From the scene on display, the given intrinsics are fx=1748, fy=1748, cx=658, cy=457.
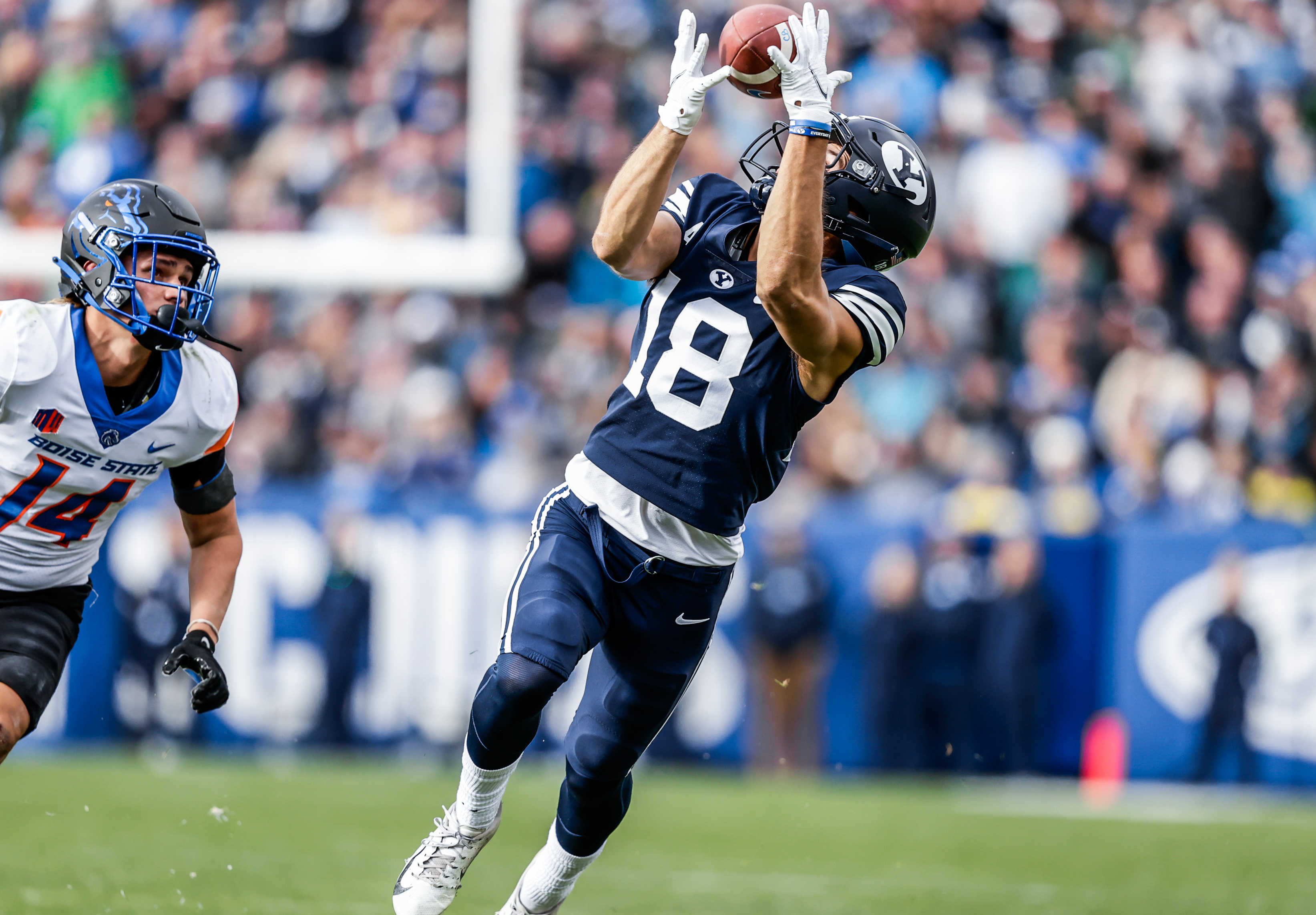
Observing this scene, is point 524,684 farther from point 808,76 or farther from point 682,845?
point 682,845

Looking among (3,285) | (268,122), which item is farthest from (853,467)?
(3,285)

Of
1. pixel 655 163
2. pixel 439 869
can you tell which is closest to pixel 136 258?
pixel 655 163

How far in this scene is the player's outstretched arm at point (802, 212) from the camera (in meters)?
4.41

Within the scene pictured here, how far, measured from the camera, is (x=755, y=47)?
470cm

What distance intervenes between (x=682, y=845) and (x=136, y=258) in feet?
16.5

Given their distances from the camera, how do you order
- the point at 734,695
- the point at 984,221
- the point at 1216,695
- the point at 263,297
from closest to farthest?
the point at 1216,695 < the point at 734,695 < the point at 984,221 < the point at 263,297

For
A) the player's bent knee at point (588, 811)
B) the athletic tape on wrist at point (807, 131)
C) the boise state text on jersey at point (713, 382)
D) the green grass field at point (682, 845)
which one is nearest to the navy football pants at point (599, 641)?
the player's bent knee at point (588, 811)

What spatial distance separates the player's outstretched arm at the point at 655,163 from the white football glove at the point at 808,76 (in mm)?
178

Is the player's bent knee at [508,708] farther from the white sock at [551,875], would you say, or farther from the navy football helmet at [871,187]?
the navy football helmet at [871,187]

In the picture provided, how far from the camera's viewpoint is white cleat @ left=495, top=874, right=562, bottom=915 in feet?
17.3

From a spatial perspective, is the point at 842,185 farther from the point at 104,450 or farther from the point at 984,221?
the point at 984,221

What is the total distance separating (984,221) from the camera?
43.1ft

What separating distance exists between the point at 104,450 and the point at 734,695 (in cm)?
781

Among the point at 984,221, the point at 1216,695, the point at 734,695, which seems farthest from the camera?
the point at 984,221
